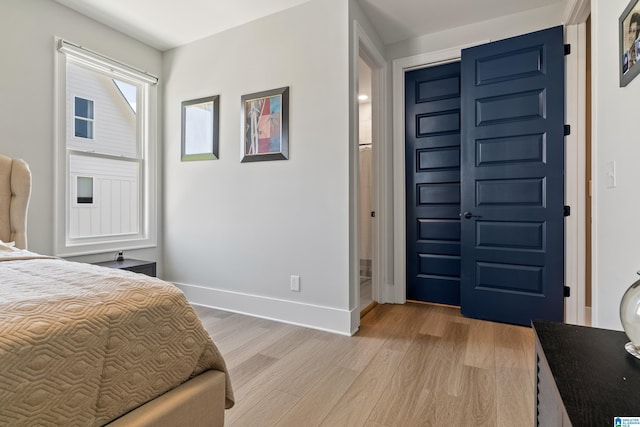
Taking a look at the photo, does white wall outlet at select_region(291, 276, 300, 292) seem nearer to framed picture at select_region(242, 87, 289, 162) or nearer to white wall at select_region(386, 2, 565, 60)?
framed picture at select_region(242, 87, 289, 162)

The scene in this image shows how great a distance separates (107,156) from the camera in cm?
298

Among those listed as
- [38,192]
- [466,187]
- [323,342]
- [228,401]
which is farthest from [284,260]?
[38,192]

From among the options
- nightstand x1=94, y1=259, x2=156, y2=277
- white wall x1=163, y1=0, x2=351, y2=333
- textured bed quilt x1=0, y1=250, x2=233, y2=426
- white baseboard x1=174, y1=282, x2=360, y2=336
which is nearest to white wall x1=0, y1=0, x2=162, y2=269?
nightstand x1=94, y1=259, x2=156, y2=277

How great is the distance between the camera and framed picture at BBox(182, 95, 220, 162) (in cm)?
306

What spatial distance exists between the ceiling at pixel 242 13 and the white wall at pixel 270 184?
148 millimetres

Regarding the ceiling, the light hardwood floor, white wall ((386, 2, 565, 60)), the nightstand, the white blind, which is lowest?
the light hardwood floor

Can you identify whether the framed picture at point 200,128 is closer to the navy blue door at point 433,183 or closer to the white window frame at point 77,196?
the white window frame at point 77,196

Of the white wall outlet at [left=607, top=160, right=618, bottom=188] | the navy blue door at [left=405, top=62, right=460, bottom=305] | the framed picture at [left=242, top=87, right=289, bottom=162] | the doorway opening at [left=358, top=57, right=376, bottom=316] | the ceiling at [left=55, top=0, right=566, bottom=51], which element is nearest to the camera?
the white wall outlet at [left=607, top=160, right=618, bottom=188]

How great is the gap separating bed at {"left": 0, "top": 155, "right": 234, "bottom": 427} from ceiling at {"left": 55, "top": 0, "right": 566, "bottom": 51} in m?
2.36

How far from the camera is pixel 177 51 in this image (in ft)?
10.9

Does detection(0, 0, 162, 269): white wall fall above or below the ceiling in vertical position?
below

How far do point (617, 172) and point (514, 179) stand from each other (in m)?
1.23

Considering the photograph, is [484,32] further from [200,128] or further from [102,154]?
[102,154]

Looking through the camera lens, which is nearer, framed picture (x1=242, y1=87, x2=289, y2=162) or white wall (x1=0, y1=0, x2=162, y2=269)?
white wall (x1=0, y1=0, x2=162, y2=269)
